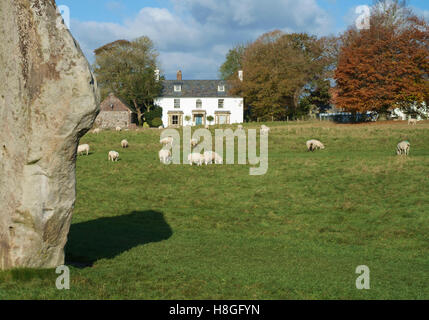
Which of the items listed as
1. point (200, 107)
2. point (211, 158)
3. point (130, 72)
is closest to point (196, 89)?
point (200, 107)

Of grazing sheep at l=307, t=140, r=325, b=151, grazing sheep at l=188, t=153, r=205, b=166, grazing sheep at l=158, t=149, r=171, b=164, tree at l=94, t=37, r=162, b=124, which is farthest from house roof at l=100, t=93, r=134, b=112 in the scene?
grazing sheep at l=188, t=153, r=205, b=166

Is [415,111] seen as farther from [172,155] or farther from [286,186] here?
[286,186]

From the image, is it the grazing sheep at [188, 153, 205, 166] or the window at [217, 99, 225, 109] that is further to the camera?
the window at [217, 99, 225, 109]

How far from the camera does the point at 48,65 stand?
8.09m

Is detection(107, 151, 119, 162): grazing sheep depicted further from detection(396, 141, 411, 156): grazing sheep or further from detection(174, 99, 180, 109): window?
detection(174, 99, 180, 109): window

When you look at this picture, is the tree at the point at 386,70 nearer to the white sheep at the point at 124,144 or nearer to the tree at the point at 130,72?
the white sheep at the point at 124,144

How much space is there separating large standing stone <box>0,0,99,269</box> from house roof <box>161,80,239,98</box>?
249 ft

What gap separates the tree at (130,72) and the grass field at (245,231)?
166 ft

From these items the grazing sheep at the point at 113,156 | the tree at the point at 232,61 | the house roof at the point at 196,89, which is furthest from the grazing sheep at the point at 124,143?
the tree at the point at 232,61

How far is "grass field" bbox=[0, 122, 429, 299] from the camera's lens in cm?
838

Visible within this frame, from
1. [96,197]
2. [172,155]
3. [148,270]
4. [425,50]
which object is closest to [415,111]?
[425,50]

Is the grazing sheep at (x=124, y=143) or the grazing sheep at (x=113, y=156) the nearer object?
the grazing sheep at (x=113, y=156)

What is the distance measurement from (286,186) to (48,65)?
54.2 ft

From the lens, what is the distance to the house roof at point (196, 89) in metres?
84.1
